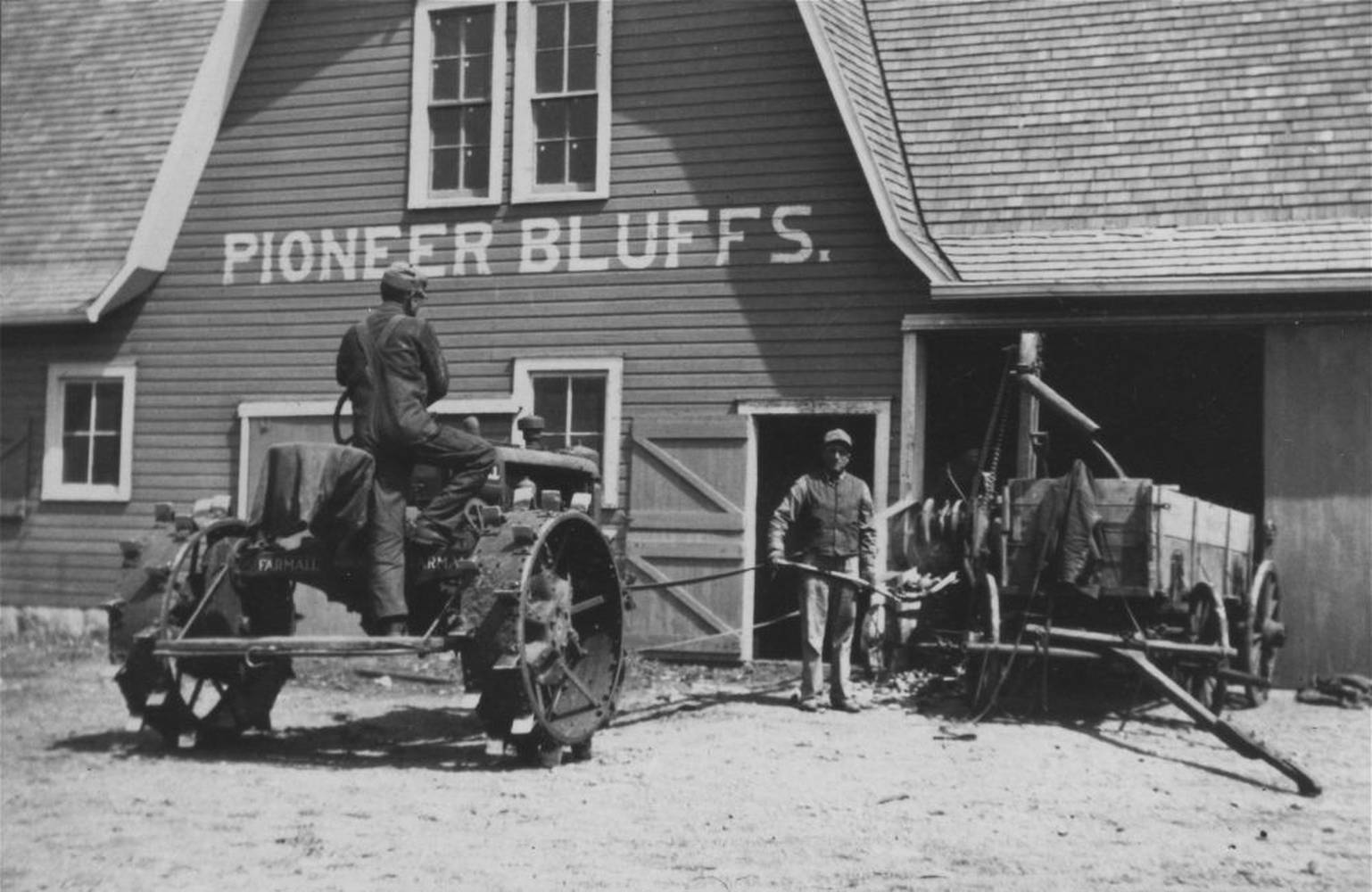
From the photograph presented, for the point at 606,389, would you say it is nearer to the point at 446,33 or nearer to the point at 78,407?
the point at 446,33

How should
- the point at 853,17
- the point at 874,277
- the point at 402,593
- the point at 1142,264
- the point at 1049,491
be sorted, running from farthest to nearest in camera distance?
the point at 853,17 → the point at 874,277 → the point at 1142,264 → the point at 1049,491 → the point at 402,593

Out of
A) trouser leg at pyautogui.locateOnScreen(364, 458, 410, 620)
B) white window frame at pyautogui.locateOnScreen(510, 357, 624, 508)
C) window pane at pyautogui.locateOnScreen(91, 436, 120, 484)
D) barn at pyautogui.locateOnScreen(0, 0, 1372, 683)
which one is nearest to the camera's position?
trouser leg at pyautogui.locateOnScreen(364, 458, 410, 620)

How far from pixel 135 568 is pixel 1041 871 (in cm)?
501

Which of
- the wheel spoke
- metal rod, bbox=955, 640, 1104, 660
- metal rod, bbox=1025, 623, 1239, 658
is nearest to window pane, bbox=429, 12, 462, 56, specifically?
the wheel spoke

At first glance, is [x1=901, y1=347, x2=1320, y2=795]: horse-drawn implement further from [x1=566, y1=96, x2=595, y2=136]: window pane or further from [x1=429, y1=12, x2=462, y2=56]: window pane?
[x1=429, y1=12, x2=462, y2=56]: window pane

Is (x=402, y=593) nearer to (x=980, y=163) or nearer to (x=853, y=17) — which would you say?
(x=980, y=163)

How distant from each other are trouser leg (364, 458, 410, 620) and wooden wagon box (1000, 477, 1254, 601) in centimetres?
393

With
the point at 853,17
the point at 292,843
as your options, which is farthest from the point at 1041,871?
the point at 853,17

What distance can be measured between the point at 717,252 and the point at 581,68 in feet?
7.23

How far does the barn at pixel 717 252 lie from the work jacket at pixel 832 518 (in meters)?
1.33

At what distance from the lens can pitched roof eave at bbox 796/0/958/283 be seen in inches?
474

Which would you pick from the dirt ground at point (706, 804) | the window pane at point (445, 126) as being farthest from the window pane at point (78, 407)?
the dirt ground at point (706, 804)

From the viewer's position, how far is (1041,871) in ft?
19.4

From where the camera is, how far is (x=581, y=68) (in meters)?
13.8
